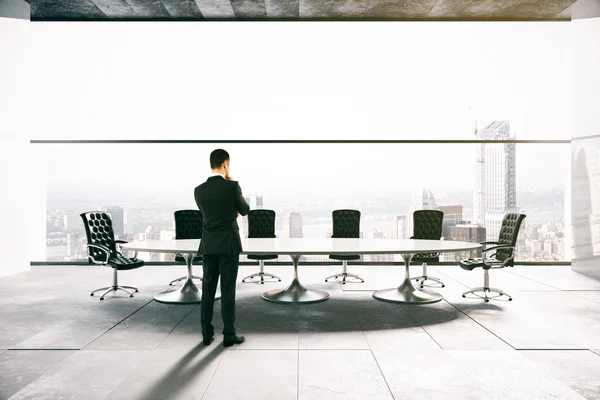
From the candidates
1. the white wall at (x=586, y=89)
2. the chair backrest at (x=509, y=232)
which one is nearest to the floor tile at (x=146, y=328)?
the chair backrest at (x=509, y=232)

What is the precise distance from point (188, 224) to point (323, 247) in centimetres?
228

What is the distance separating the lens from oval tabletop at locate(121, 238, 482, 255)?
442 centimetres

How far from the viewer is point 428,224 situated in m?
6.05

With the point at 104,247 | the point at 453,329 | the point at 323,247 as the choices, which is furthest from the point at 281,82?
the point at 453,329

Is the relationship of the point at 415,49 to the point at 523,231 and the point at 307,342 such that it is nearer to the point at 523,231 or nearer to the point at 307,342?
the point at 523,231

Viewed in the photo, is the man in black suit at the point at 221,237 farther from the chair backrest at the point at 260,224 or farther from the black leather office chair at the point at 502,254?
the black leather office chair at the point at 502,254

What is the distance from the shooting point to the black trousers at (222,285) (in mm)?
3441

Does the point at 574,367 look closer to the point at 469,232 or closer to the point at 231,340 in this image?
the point at 231,340

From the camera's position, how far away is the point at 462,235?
7.11 m

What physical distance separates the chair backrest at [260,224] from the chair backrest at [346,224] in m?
0.95

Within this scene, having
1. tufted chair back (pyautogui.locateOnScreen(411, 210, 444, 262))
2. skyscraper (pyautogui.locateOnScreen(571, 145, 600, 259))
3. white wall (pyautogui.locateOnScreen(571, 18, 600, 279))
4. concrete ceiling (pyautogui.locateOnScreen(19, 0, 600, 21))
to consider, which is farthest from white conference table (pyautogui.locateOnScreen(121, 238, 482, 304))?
concrete ceiling (pyautogui.locateOnScreen(19, 0, 600, 21))

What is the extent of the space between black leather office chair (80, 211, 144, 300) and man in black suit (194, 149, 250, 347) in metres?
2.03

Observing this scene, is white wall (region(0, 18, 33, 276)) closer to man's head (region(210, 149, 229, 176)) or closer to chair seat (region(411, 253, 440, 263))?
→ man's head (region(210, 149, 229, 176))

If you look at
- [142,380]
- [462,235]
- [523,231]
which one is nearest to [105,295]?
[142,380]
